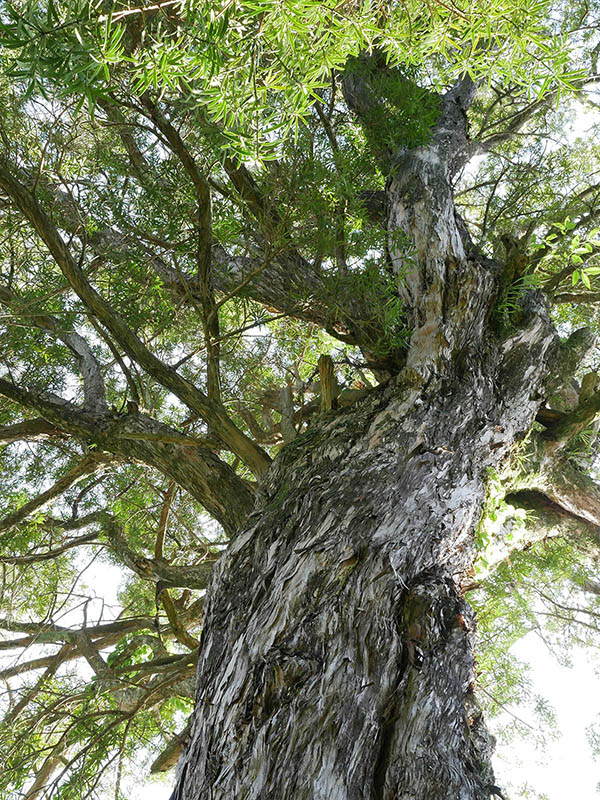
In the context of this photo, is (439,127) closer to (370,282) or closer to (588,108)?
(370,282)

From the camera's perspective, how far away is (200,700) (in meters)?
1.45

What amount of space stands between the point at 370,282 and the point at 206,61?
1495mm

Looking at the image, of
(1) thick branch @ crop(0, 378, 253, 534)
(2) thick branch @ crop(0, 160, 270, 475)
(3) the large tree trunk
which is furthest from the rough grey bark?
(1) thick branch @ crop(0, 378, 253, 534)

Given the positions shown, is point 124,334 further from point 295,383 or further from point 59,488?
point 295,383

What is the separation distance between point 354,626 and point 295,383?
3.08m

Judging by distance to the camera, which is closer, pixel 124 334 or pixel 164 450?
pixel 124 334

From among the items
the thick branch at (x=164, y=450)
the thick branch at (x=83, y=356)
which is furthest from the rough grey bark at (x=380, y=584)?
the thick branch at (x=83, y=356)

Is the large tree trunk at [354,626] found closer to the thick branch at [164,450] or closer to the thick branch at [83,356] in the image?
the thick branch at [164,450]

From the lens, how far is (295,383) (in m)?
4.41

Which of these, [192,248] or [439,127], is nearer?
[192,248]

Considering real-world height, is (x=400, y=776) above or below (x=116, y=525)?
below

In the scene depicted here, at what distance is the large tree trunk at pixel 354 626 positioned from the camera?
3.92ft

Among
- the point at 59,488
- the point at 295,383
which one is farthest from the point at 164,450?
the point at 295,383

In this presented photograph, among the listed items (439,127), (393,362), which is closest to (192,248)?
(393,362)
